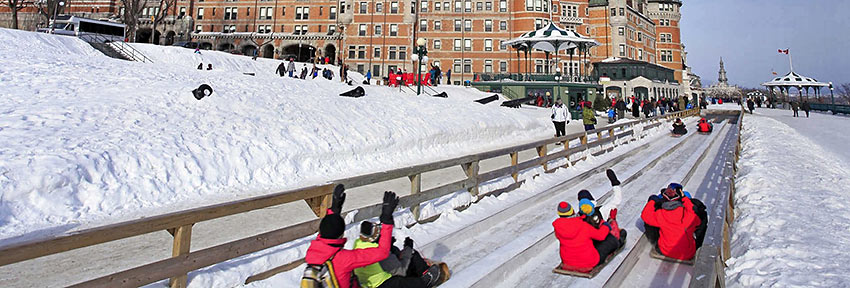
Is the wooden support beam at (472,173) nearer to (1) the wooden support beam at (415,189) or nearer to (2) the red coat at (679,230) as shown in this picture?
(1) the wooden support beam at (415,189)

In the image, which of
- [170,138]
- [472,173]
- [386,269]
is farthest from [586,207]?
[170,138]

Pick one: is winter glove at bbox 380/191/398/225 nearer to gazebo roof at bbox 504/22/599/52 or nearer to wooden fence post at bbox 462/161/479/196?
wooden fence post at bbox 462/161/479/196

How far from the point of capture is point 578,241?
444cm

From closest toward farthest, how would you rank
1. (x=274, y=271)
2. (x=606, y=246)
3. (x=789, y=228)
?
(x=274, y=271) → (x=606, y=246) → (x=789, y=228)

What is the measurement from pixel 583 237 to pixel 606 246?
49 cm

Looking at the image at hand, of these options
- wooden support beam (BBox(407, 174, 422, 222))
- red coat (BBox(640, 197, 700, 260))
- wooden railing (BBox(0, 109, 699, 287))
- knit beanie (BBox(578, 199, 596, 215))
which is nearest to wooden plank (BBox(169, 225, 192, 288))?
wooden railing (BBox(0, 109, 699, 287))

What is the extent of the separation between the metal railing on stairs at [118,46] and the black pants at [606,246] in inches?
1417

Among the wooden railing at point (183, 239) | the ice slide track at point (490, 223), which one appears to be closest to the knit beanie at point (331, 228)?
the wooden railing at point (183, 239)

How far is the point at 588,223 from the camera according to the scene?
15.0 ft

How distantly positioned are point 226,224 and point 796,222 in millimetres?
8227

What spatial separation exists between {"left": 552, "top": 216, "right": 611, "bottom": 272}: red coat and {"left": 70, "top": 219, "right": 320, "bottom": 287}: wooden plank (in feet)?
9.03

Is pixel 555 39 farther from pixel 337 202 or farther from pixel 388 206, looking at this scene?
pixel 337 202

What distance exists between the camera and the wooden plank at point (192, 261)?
279cm

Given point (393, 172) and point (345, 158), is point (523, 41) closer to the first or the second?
point (345, 158)
